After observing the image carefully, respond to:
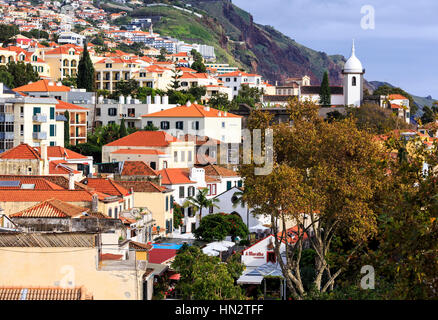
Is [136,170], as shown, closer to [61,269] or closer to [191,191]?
[191,191]

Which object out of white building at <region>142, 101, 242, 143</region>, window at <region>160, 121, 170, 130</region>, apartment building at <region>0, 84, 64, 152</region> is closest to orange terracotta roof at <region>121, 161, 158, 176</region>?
apartment building at <region>0, 84, 64, 152</region>

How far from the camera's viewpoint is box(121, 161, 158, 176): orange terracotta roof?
51.7 m

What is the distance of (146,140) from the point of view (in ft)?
214

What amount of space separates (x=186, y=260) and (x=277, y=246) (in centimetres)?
326

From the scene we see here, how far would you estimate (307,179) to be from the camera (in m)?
28.1

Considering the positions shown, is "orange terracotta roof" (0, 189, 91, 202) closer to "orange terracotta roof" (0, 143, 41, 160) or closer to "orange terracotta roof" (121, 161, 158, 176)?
"orange terracotta roof" (0, 143, 41, 160)

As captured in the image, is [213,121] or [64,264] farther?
[213,121]

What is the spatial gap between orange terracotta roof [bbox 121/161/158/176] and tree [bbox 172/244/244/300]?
23130 mm

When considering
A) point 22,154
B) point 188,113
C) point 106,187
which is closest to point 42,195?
point 106,187

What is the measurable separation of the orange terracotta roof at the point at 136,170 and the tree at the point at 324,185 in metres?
23.6

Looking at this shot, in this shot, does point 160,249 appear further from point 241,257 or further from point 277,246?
point 277,246

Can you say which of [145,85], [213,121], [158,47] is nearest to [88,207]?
[213,121]

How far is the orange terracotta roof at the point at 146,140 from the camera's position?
211 ft

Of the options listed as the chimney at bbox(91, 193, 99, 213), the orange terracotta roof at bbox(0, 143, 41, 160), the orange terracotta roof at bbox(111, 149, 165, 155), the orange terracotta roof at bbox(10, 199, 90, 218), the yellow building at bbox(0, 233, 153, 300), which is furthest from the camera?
the orange terracotta roof at bbox(111, 149, 165, 155)
